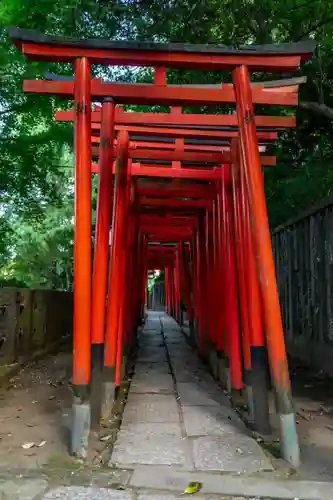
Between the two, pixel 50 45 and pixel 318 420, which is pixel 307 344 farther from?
pixel 50 45

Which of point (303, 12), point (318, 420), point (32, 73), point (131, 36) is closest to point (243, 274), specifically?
point (318, 420)

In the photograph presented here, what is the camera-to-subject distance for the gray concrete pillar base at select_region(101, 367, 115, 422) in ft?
17.4

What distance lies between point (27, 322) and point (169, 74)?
4.78 m

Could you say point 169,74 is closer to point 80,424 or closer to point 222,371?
point 222,371

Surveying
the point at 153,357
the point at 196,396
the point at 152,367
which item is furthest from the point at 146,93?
the point at 153,357

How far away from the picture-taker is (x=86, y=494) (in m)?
3.28

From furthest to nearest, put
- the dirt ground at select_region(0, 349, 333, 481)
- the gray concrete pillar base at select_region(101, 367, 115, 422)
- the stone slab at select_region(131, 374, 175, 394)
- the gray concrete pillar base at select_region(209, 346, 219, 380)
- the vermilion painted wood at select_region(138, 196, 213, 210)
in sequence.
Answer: the vermilion painted wood at select_region(138, 196, 213, 210) < the gray concrete pillar base at select_region(209, 346, 219, 380) < the stone slab at select_region(131, 374, 175, 394) < the gray concrete pillar base at select_region(101, 367, 115, 422) < the dirt ground at select_region(0, 349, 333, 481)

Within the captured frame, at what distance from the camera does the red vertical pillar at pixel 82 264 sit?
4285mm

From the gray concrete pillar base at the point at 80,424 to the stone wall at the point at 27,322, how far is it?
3.65 metres

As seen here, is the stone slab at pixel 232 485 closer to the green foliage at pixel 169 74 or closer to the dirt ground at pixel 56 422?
the dirt ground at pixel 56 422

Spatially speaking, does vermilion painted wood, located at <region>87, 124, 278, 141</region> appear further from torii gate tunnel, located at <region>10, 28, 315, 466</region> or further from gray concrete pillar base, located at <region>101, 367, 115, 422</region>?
gray concrete pillar base, located at <region>101, 367, 115, 422</region>

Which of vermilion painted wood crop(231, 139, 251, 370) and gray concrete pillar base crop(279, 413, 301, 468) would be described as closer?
gray concrete pillar base crop(279, 413, 301, 468)

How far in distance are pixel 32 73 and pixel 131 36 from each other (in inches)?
84.4

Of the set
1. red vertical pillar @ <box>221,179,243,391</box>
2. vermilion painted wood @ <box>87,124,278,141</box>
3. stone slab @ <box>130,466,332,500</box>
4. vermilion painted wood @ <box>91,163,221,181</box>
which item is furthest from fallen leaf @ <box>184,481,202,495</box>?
vermilion painted wood @ <box>91,163,221,181</box>
